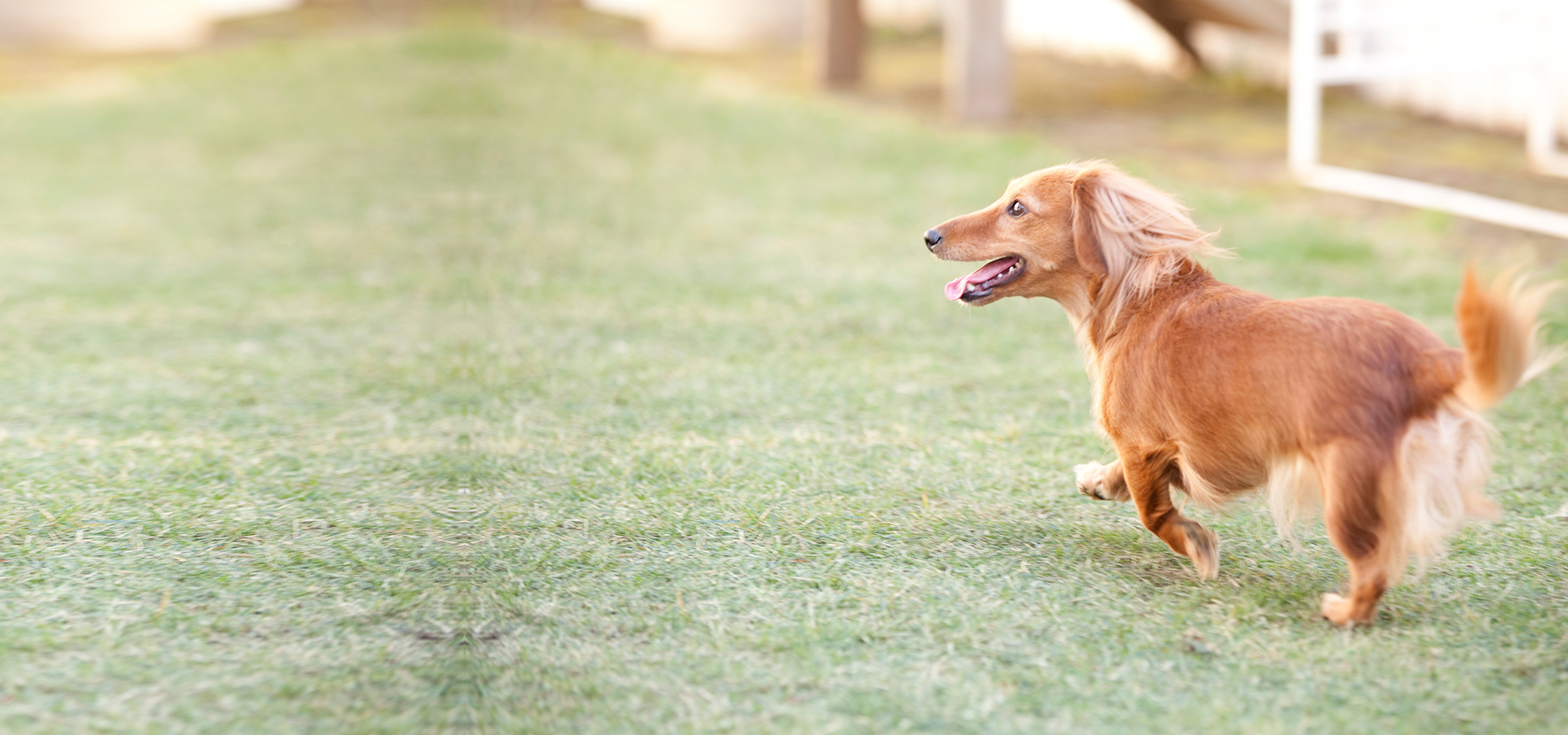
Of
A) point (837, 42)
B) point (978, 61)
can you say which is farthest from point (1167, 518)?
point (837, 42)

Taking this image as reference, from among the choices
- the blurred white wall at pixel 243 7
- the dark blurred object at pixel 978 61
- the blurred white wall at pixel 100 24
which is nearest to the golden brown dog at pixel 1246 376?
the dark blurred object at pixel 978 61

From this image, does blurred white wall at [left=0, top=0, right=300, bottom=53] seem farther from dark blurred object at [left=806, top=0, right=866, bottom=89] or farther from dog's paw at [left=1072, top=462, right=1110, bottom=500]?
dog's paw at [left=1072, top=462, right=1110, bottom=500]

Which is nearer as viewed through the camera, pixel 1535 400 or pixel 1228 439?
pixel 1228 439

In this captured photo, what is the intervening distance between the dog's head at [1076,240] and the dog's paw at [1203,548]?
41 cm

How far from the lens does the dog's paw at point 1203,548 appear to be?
2264 mm

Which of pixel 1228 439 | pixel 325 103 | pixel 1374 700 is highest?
pixel 325 103

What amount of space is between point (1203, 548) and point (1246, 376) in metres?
0.36

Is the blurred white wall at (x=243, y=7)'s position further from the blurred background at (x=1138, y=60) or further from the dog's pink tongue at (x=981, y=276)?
the dog's pink tongue at (x=981, y=276)

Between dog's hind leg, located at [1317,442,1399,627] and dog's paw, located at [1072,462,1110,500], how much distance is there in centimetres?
53

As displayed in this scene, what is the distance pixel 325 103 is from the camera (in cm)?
920

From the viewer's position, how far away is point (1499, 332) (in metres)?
1.83

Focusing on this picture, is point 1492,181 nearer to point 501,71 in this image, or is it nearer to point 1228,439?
point 1228,439

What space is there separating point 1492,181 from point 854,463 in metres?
4.74

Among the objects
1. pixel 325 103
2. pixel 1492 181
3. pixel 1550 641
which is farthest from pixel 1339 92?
pixel 1550 641
